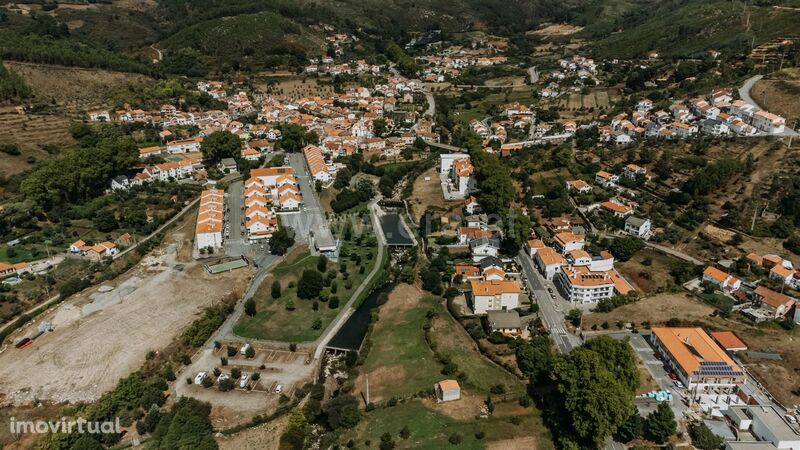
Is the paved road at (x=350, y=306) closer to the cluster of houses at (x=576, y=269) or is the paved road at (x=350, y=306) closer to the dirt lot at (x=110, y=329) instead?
the dirt lot at (x=110, y=329)

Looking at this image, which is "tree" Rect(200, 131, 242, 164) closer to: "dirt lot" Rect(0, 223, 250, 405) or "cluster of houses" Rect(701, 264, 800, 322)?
"dirt lot" Rect(0, 223, 250, 405)

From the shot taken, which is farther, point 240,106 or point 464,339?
point 240,106

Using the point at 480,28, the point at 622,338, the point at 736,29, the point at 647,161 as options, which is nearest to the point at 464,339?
the point at 622,338

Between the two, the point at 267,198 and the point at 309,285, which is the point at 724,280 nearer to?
the point at 309,285

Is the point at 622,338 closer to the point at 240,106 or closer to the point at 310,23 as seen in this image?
the point at 240,106

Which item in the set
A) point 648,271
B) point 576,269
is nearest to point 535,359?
point 576,269

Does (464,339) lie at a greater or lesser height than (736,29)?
lesser
